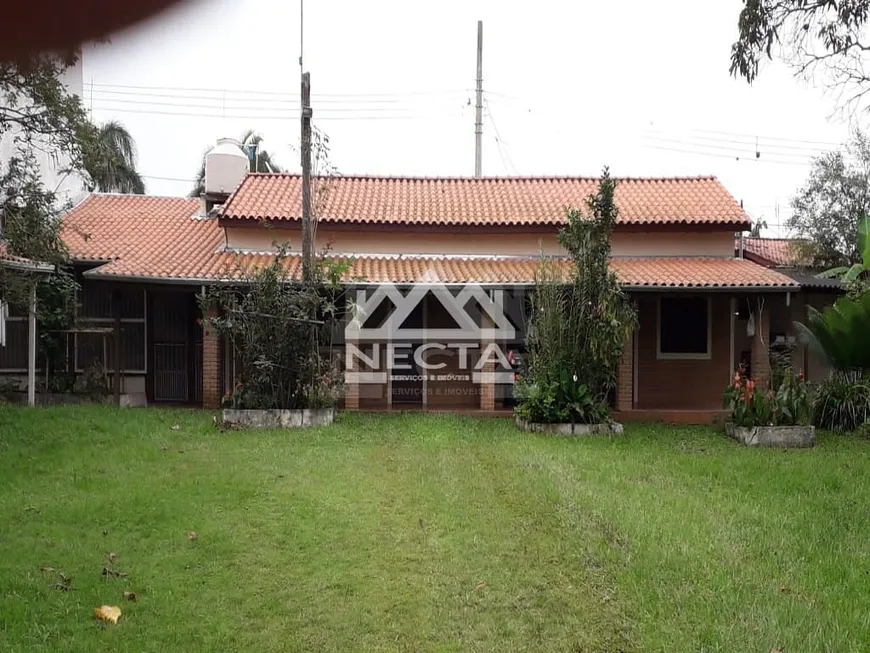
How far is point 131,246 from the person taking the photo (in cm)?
1388

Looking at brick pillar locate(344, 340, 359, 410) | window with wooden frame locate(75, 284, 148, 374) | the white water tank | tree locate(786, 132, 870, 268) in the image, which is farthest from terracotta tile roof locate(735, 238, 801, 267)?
window with wooden frame locate(75, 284, 148, 374)

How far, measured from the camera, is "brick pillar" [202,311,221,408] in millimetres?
12711

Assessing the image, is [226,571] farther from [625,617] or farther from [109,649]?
[625,617]

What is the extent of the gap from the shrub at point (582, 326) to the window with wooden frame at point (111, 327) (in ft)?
26.0

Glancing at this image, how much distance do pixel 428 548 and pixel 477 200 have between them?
1111cm

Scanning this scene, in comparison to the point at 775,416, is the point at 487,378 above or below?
above

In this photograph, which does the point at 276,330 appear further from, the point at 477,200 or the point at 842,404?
the point at 842,404

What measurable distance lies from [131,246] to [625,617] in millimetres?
12590

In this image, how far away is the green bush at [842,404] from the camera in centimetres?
1145

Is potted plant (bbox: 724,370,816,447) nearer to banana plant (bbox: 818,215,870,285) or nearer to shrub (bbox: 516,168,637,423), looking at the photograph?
shrub (bbox: 516,168,637,423)

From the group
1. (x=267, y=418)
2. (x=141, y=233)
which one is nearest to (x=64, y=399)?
(x=141, y=233)

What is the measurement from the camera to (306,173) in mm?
11984

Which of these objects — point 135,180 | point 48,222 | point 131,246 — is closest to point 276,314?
point 48,222

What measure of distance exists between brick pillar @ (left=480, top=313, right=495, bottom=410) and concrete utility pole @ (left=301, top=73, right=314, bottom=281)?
11.3 ft
